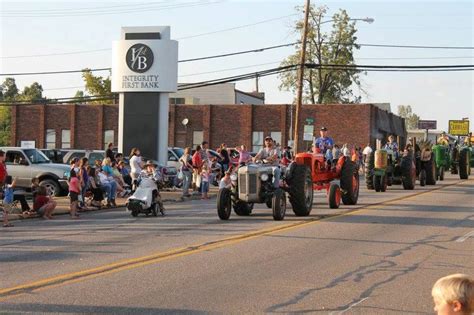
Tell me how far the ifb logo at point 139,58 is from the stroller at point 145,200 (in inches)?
543

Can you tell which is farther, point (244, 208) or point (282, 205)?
point (244, 208)

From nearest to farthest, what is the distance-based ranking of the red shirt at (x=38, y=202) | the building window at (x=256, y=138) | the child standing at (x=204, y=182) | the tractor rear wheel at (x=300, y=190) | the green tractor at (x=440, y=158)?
the tractor rear wheel at (x=300, y=190) < the red shirt at (x=38, y=202) < the child standing at (x=204, y=182) < the green tractor at (x=440, y=158) < the building window at (x=256, y=138)

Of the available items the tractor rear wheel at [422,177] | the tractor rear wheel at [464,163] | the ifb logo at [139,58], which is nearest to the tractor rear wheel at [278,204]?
the ifb logo at [139,58]

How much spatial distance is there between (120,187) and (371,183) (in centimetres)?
1011

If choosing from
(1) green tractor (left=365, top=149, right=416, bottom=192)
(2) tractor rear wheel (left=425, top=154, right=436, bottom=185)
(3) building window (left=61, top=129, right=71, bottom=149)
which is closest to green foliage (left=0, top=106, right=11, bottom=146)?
(3) building window (left=61, top=129, right=71, bottom=149)

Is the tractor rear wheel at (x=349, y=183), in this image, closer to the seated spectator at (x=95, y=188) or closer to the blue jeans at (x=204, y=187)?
the blue jeans at (x=204, y=187)

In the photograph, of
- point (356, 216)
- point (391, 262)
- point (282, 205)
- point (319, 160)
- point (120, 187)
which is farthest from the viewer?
point (120, 187)

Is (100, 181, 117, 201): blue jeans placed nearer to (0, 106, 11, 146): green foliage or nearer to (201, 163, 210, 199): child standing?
(201, 163, 210, 199): child standing

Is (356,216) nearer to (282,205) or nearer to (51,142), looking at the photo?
(282,205)

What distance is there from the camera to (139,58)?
32.8 m

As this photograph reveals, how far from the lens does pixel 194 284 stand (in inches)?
380

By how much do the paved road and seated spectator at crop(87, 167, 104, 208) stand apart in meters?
2.77

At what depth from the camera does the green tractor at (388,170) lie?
29.0 meters

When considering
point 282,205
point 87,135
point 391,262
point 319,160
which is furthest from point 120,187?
point 87,135
